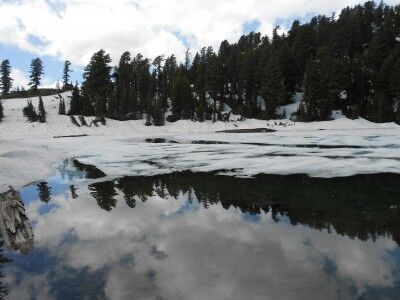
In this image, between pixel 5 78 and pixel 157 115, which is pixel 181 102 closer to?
pixel 157 115

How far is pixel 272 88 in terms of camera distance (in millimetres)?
68250

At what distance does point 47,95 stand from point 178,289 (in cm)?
9114

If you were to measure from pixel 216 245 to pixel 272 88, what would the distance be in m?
63.4

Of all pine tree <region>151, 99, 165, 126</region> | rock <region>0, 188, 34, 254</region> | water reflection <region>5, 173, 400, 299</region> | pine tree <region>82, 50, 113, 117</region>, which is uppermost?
pine tree <region>82, 50, 113, 117</region>

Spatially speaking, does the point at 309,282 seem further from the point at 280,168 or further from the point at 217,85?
the point at 217,85

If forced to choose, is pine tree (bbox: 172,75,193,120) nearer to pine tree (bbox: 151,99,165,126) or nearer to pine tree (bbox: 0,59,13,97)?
pine tree (bbox: 151,99,165,126)

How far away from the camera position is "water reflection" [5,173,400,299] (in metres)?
5.86

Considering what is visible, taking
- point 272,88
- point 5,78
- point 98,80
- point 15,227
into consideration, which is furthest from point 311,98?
point 5,78

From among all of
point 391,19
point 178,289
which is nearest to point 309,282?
point 178,289

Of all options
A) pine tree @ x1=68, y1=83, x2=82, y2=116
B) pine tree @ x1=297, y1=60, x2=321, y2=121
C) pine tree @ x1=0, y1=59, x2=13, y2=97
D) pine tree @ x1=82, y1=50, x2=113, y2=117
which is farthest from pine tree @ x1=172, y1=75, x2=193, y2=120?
pine tree @ x1=0, y1=59, x2=13, y2=97

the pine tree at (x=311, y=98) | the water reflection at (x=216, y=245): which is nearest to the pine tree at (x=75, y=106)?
the pine tree at (x=311, y=98)

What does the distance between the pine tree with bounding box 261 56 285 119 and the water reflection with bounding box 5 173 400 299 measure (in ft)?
181

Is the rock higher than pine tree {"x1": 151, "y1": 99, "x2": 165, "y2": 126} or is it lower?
lower

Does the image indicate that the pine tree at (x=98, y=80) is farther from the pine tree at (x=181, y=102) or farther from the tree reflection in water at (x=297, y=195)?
the tree reflection in water at (x=297, y=195)
